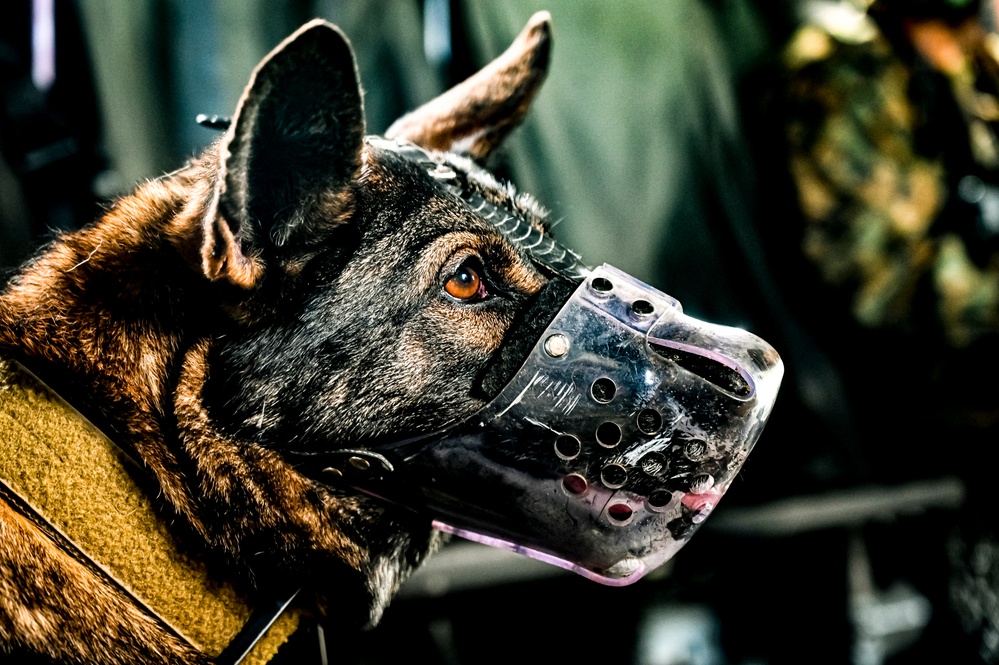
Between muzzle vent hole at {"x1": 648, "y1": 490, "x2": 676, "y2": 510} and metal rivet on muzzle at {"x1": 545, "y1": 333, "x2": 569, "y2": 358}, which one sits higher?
metal rivet on muzzle at {"x1": 545, "y1": 333, "x2": 569, "y2": 358}

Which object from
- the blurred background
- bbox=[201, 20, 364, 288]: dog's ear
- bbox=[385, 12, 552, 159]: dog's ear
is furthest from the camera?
the blurred background

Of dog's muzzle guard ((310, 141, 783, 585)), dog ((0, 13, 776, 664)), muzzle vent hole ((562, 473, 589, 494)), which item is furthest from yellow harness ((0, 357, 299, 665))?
muzzle vent hole ((562, 473, 589, 494))

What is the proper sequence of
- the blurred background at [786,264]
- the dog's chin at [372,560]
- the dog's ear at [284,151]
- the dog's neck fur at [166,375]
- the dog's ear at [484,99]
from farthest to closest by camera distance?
1. the blurred background at [786,264]
2. the dog's ear at [484,99]
3. the dog's chin at [372,560]
4. the dog's neck fur at [166,375]
5. the dog's ear at [284,151]

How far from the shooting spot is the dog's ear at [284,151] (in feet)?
3.14

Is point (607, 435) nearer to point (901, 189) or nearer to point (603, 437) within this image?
point (603, 437)

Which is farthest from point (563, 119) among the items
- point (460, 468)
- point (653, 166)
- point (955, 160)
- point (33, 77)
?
point (460, 468)

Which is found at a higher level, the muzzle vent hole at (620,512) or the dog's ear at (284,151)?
the dog's ear at (284,151)

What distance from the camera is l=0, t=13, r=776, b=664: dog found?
1.02 m

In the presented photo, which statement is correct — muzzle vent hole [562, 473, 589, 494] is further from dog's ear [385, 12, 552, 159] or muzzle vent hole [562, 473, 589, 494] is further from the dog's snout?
dog's ear [385, 12, 552, 159]

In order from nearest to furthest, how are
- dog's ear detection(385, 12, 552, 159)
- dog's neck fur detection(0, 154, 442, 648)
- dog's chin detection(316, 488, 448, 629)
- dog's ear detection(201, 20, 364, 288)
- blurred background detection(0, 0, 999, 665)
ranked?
dog's ear detection(201, 20, 364, 288) < dog's neck fur detection(0, 154, 442, 648) < dog's chin detection(316, 488, 448, 629) < dog's ear detection(385, 12, 552, 159) < blurred background detection(0, 0, 999, 665)

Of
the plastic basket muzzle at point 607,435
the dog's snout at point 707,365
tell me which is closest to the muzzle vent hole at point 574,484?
the plastic basket muzzle at point 607,435

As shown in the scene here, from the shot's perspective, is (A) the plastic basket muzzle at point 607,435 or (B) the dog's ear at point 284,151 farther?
(A) the plastic basket muzzle at point 607,435

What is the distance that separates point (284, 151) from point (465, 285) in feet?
1.08

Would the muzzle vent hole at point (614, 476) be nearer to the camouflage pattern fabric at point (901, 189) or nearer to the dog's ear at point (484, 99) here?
the dog's ear at point (484, 99)
